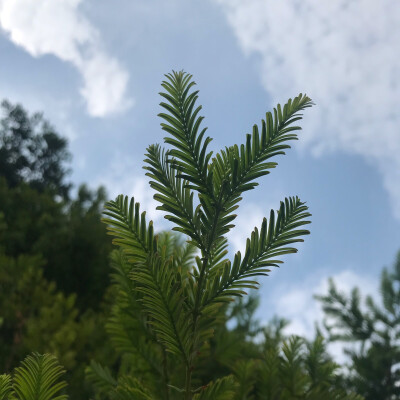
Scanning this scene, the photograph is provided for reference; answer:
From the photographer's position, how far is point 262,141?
1137 mm

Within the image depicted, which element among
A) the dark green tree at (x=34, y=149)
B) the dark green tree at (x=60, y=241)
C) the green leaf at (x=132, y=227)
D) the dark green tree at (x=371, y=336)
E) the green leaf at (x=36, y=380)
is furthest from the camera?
the dark green tree at (x=34, y=149)

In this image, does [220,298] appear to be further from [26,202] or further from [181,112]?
[26,202]

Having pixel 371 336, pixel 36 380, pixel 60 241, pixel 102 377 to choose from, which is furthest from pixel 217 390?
pixel 60 241

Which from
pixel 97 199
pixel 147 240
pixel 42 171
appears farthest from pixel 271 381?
pixel 42 171

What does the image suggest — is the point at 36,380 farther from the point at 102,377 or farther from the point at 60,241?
the point at 60,241

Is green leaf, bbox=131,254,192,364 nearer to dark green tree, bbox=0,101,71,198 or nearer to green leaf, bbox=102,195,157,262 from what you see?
green leaf, bbox=102,195,157,262

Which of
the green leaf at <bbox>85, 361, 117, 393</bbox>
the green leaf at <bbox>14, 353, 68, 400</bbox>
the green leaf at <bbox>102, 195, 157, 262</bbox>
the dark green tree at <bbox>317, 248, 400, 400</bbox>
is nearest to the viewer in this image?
the green leaf at <bbox>14, 353, 68, 400</bbox>

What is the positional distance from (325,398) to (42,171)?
14571 mm

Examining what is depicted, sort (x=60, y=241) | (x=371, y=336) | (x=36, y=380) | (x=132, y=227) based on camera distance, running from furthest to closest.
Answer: (x=60, y=241) → (x=371, y=336) → (x=132, y=227) → (x=36, y=380)

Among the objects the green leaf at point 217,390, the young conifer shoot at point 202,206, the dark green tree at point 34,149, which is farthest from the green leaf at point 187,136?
the dark green tree at point 34,149

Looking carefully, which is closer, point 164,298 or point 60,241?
point 164,298

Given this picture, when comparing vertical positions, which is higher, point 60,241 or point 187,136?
point 60,241

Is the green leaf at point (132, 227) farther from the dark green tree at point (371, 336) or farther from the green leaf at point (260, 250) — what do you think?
the dark green tree at point (371, 336)

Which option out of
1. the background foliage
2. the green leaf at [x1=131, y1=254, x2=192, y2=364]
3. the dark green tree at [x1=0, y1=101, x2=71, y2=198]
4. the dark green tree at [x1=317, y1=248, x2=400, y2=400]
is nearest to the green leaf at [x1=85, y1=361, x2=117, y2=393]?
the background foliage
